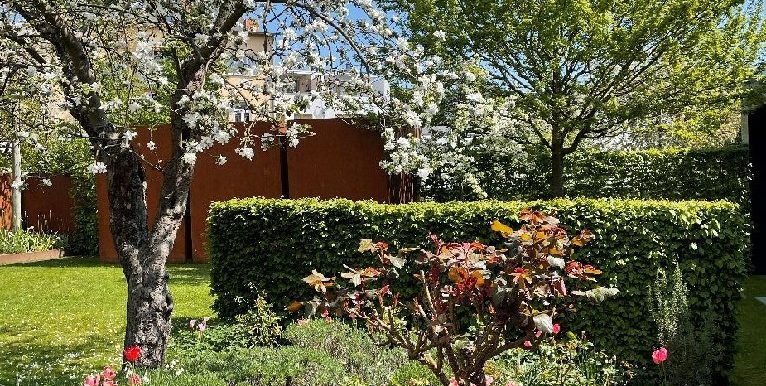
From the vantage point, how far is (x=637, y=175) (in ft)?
36.6

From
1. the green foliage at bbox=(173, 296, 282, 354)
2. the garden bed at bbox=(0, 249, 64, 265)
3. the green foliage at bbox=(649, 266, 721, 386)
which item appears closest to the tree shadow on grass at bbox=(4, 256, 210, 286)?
the garden bed at bbox=(0, 249, 64, 265)

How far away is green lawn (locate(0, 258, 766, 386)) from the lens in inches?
240

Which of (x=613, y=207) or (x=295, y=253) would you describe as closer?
(x=613, y=207)

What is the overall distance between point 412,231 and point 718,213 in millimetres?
2548

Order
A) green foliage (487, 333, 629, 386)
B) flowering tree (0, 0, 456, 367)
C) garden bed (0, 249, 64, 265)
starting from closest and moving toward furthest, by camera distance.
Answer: green foliage (487, 333, 629, 386) → flowering tree (0, 0, 456, 367) → garden bed (0, 249, 64, 265)

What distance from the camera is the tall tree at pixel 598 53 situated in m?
9.62

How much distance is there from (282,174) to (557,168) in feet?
15.0

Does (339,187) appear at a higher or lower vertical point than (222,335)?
higher

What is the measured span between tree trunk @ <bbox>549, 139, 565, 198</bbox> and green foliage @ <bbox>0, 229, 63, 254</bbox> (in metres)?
10.9

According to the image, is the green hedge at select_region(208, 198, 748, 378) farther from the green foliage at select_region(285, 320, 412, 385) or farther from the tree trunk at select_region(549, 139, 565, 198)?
the tree trunk at select_region(549, 139, 565, 198)

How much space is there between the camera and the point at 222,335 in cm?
603

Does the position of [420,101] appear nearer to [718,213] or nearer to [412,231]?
[412,231]

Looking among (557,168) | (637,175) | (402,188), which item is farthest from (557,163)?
(402,188)

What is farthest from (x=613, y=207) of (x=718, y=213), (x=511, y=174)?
(x=511, y=174)
